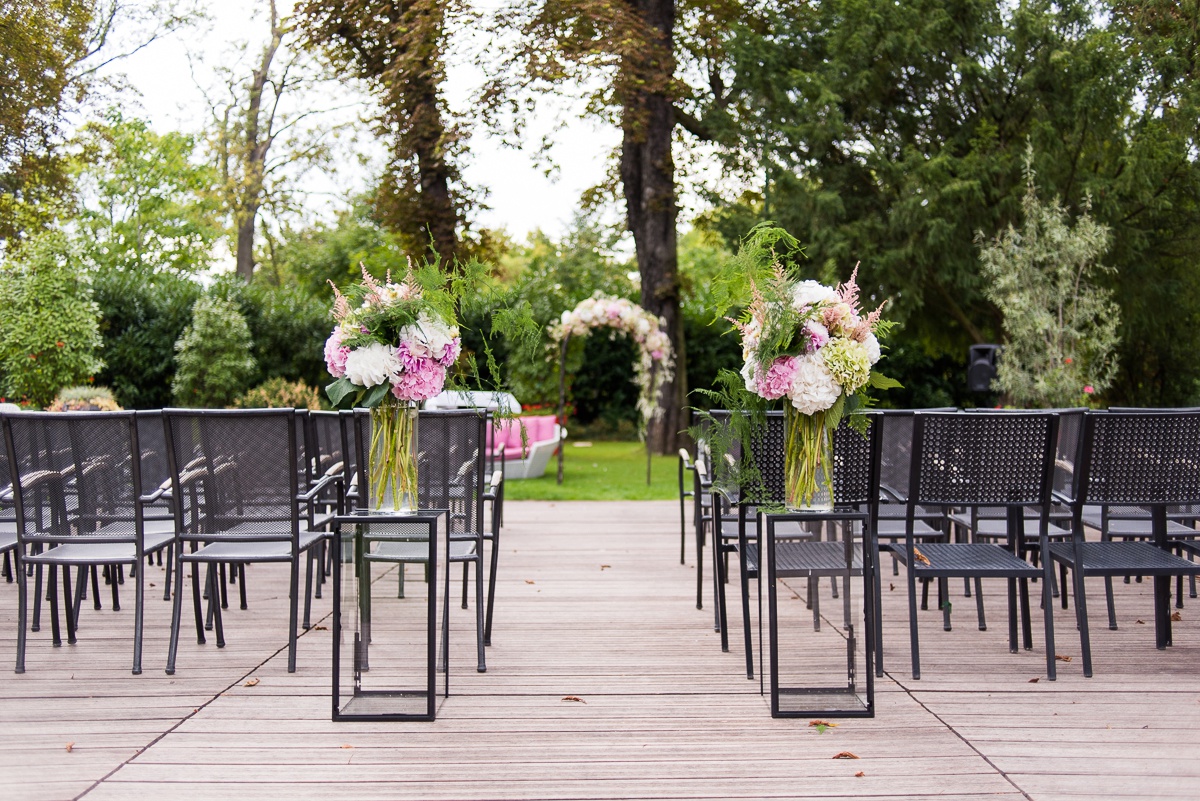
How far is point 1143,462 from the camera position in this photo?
14.5ft

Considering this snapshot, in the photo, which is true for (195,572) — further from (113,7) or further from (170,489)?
(113,7)

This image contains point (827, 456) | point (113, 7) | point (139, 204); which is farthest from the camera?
point (139, 204)

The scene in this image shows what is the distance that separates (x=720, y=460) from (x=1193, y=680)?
1991 millimetres

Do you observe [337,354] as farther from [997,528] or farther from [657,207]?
[657,207]

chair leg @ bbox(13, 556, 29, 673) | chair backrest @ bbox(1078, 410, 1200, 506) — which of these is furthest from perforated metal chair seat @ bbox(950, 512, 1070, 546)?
chair leg @ bbox(13, 556, 29, 673)

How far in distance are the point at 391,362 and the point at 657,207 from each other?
13.0m

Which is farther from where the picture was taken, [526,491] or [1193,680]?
[526,491]

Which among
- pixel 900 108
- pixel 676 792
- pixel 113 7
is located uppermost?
pixel 113 7

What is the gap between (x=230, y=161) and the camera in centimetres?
2541

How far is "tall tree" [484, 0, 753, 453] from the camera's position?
1484cm

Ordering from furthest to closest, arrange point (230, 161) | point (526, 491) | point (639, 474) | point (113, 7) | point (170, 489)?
point (230, 161) < point (113, 7) < point (639, 474) < point (526, 491) < point (170, 489)

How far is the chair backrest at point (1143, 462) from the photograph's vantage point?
4.41 metres

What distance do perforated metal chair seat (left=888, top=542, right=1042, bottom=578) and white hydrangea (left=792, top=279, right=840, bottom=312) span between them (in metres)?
1.17

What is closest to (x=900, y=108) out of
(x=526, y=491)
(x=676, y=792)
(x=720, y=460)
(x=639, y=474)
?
(x=639, y=474)
